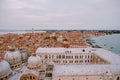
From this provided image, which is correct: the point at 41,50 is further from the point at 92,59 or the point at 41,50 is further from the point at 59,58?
the point at 92,59

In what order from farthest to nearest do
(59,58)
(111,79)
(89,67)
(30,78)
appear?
(59,58)
(89,67)
(111,79)
(30,78)

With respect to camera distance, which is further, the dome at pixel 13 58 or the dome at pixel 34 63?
the dome at pixel 13 58

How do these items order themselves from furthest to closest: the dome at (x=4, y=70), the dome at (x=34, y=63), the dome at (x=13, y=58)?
the dome at (x=13, y=58) < the dome at (x=34, y=63) < the dome at (x=4, y=70)

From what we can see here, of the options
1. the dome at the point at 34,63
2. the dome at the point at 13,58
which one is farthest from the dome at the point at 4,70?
the dome at the point at 13,58

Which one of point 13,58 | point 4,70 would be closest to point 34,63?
point 4,70

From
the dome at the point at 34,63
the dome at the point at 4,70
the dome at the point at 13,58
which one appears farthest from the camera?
the dome at the point at 13,58

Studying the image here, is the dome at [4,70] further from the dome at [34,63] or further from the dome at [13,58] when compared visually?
the dome at [13,58]

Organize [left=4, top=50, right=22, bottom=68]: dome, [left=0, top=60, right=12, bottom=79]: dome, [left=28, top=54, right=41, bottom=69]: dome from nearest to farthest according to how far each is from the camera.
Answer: [left=0, top=60, right=12, bottom=79]: dome, [left=28, top=54, right=41, bottom=69]: dome, [left=4, top=50, right=22, bottom=68]: dome

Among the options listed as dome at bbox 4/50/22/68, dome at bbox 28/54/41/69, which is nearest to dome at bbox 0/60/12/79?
dome at bbox 28/54/41/69

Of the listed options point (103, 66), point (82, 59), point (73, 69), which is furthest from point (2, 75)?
point (82, 59)

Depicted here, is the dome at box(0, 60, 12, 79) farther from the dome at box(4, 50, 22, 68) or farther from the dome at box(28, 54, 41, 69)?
the dome at box(4, 50, 22, 68)

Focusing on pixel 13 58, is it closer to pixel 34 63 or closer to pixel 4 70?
pixel 34 63
